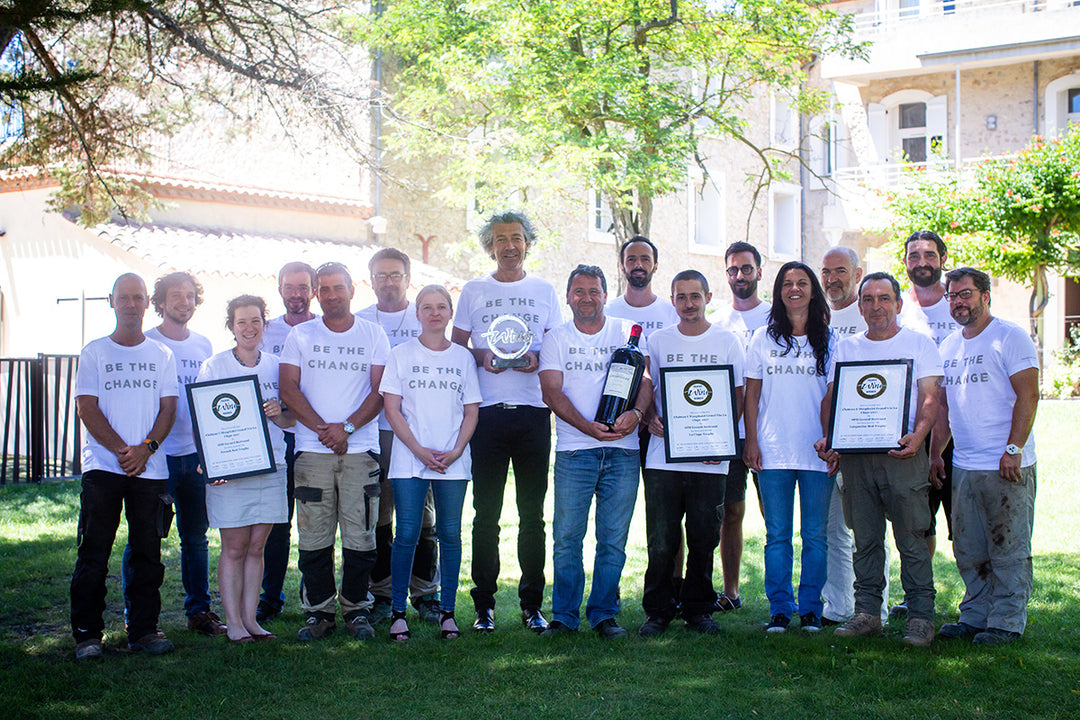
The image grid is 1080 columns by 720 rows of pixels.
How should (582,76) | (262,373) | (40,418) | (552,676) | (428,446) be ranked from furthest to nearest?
(582,76)
(40,418)
(262,373)
(428,446)
(552,676)

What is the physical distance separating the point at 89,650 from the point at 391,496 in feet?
6.53

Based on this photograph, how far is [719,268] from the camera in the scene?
92.3 feet

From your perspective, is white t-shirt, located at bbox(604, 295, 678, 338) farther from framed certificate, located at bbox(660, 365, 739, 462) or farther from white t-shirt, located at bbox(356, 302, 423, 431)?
white t-shirt, located at bbox(356, 302, 423, 431)

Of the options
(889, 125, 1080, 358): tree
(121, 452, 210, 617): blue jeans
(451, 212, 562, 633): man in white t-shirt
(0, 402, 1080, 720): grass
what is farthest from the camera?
(889, 125, 1080, 358): tree

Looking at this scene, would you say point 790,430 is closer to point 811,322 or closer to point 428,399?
point 811,322

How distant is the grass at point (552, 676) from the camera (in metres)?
4.89

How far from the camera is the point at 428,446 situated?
242 inches

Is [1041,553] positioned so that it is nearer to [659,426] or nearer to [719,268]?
[659,426]

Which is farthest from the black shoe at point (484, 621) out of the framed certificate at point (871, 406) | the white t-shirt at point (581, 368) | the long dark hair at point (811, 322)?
the long dark hair at point (811, 322)

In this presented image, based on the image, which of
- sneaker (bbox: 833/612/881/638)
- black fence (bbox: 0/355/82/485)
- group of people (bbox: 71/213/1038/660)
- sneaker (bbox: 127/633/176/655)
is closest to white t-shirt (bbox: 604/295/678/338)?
group of people (bbox: 71/213/1038/660)

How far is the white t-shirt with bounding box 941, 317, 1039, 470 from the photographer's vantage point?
5.89 m

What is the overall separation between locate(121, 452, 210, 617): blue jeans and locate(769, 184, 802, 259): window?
2477cm

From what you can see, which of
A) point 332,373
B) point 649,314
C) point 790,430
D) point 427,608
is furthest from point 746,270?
point 427,608

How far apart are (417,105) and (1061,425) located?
1199 centimetres
